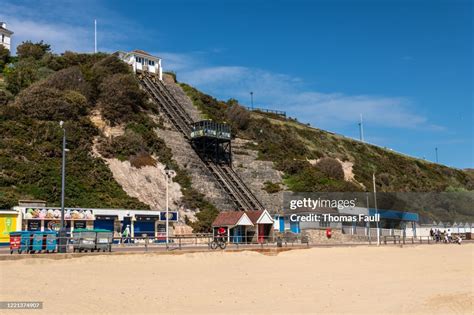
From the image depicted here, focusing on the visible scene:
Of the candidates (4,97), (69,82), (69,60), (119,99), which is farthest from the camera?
(69,60)

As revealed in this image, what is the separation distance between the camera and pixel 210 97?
257 feet

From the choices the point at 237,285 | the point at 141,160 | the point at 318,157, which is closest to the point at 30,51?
the point at 141,160

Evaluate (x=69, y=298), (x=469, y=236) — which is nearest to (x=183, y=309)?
(x=69, y=298)

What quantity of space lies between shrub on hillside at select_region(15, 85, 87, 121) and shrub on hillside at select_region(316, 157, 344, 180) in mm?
34560

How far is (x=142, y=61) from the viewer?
238 ft

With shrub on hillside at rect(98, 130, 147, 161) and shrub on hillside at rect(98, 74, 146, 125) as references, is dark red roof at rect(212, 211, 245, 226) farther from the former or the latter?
shrub on hillside at rect(98, 74, 146, 125)

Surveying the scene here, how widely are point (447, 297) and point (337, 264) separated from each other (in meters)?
11.2

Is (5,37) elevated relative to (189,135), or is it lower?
elevated

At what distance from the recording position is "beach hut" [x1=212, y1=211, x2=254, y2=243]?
37.5 metres

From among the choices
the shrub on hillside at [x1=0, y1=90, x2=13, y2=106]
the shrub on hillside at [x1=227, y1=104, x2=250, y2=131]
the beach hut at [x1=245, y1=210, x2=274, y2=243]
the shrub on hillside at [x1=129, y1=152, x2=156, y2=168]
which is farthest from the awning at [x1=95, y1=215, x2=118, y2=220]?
the shrub on hillside at [x1=227, y1=104, x2=250, y2=131]

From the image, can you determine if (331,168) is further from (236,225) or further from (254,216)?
(236,225)

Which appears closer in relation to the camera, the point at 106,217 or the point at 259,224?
the point at 106,217

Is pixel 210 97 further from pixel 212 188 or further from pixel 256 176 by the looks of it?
pixel 212 188

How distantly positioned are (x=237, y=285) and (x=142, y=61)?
197 ft
